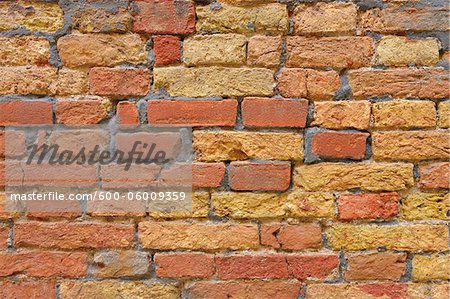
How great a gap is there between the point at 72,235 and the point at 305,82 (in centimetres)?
71

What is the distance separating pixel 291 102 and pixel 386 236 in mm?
419

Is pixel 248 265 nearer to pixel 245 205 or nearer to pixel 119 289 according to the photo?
pixel 245 205

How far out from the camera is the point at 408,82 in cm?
105

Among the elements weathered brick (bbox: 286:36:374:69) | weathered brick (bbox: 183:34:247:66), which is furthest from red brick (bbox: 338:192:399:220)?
weathered brick (bbox: 183:34:247:66)

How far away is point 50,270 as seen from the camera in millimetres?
1054

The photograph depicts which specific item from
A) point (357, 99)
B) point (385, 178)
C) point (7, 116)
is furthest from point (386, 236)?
point (7, 116)

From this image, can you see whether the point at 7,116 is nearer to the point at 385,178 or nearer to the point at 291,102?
the point at 291,102

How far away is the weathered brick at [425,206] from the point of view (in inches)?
41.7

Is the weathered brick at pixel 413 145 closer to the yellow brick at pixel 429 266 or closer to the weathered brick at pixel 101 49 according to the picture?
the yellow brick at pixel 429 266

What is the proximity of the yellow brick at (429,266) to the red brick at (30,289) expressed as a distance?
3.05 feet

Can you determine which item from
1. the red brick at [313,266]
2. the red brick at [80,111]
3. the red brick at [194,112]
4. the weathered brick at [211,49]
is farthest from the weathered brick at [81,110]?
the red brick at [313,266]

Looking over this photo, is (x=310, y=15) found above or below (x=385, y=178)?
above

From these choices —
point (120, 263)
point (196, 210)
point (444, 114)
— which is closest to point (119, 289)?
point (120, 263)

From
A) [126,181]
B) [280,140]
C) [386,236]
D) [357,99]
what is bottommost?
[386,236]
